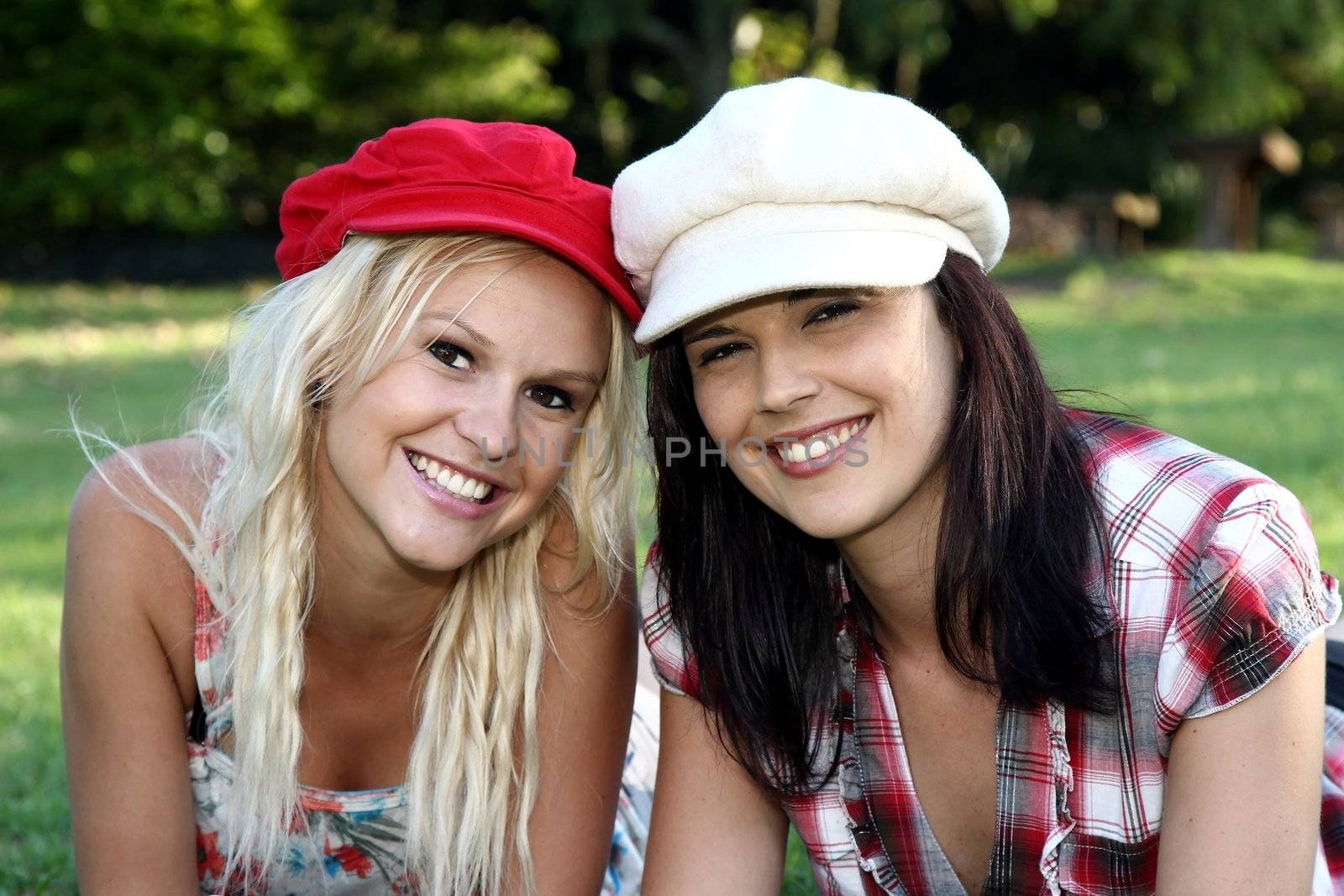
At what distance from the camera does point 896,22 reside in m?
20.4

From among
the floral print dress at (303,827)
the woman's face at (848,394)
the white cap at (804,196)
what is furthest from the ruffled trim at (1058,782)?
the floral print dress at (303,827)

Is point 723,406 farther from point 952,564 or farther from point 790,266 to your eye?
point 952,564

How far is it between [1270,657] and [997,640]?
41 cm

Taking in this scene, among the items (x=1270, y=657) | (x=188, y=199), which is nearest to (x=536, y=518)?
(x=1270, y=657)

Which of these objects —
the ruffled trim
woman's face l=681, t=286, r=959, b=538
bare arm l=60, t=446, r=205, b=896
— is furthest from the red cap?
the ruffled trim

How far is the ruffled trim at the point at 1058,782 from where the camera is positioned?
2.33m

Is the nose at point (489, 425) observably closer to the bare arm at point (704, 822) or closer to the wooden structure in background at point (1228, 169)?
the bare arm at point (704, 822)

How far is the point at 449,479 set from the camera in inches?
102

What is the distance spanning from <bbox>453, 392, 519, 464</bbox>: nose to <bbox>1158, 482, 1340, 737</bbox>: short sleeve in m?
1.14

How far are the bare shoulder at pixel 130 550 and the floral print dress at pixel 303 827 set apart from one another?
56mm

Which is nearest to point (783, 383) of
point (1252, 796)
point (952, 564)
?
point (952, 564)

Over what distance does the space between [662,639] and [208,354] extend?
256cm

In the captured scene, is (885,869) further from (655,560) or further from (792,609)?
(655,560)

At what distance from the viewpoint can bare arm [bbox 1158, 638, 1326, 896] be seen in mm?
2129
